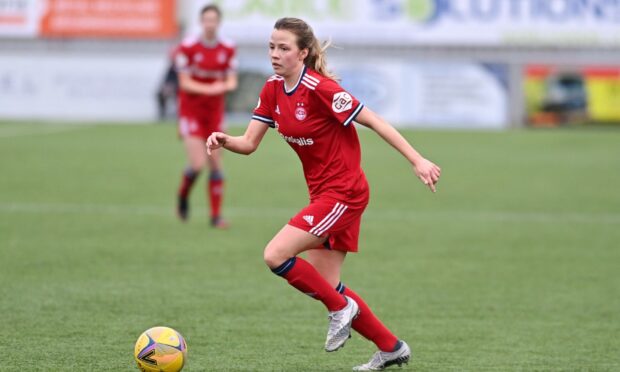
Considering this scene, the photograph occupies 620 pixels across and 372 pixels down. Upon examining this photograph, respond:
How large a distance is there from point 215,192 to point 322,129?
6.05 meters

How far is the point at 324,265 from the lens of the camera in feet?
19.5

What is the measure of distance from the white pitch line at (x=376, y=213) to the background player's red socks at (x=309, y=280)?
22.5ft

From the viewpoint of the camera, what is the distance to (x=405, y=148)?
550cm

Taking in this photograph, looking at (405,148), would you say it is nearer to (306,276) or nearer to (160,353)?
(306,276)

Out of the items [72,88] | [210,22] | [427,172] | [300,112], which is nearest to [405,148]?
[427,172]

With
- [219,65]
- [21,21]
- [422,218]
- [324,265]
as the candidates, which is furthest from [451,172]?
A: [21,21]

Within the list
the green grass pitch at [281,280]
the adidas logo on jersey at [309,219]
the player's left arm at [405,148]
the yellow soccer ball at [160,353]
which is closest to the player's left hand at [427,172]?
the player's left arm at [405,148]

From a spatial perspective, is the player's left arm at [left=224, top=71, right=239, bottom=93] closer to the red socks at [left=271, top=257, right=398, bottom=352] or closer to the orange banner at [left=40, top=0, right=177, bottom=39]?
the red socks at [left=271, top=257, right=398, bottom=352]

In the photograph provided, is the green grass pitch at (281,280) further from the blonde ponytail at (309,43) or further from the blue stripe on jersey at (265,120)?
the blonde ponytail at (309,43)

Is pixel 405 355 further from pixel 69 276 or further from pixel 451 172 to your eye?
pixel 451 172

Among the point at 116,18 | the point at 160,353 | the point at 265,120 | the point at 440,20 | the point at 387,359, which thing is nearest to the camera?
the point at 160,353

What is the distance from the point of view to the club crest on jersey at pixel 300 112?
5746mm

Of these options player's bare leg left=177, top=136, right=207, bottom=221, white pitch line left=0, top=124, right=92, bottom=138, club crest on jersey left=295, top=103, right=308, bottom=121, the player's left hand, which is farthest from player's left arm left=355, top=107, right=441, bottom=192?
white pitch line left=0, top=124, right=92, bottom=138

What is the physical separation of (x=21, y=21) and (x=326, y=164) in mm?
25773
